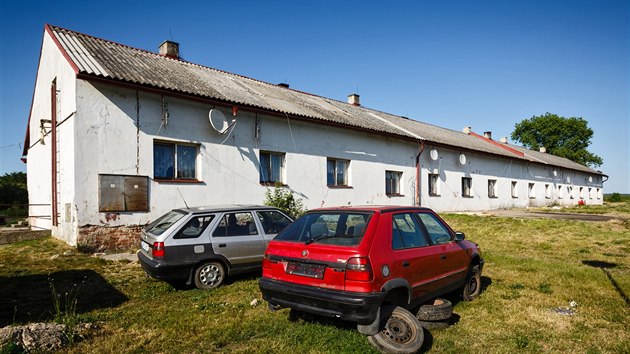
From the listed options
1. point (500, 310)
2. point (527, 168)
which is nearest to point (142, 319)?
point (500, 310)

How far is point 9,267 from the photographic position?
7855 millimetres

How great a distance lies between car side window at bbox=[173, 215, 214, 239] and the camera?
6293mm

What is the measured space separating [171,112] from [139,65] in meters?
2.37

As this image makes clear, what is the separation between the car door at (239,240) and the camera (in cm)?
655

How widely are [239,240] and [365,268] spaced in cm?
355

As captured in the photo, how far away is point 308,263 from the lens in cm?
404

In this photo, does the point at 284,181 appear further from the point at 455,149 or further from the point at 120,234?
the point at 455,149

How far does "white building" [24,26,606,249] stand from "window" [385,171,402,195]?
0.05 meters

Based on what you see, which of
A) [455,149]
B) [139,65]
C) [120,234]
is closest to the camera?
[120,234]

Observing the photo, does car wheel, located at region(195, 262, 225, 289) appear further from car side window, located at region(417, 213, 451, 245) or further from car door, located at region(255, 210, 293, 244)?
car side window, located at region(417, 213, 451, 245)

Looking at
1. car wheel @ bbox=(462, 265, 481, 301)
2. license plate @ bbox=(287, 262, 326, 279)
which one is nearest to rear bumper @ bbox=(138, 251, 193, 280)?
license plate @ bbox=(287, 262, 326, 279)

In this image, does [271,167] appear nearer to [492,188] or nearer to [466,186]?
[466,186]

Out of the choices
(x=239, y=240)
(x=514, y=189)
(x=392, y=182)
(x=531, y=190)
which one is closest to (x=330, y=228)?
(x=239, y=240)

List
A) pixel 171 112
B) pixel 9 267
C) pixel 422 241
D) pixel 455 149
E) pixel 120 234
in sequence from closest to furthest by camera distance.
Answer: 1. pixel 422 241
2. pixel 9 267
3. pixel 120 234
4. pixel 171 112
5. pixel 455 149
